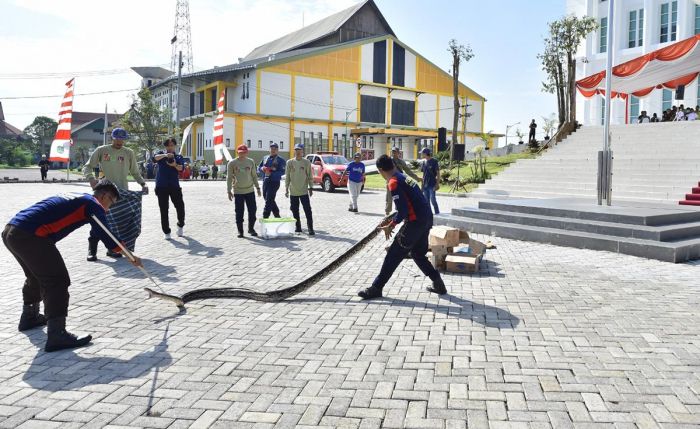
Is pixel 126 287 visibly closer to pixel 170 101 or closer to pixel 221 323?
pixel 221 323

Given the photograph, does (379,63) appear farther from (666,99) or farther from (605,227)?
(605,227)

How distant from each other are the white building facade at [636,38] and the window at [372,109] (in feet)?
75.2

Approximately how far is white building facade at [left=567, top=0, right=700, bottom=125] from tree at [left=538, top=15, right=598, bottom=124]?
129 inches

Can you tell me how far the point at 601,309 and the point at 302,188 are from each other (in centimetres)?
680

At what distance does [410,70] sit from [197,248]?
179ft

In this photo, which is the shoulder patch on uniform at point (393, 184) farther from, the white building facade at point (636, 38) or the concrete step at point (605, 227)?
the white building facade at point (636, 38)

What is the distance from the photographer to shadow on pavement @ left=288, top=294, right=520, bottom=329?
510 cm

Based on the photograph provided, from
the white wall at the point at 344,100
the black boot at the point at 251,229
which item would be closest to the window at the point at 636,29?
the white wall at the point at 344,100

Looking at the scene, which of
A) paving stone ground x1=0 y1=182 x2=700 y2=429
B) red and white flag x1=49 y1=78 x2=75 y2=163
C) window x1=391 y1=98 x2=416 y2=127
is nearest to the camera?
paving stone ground x1=0 y1=182 x2=700 y2=429

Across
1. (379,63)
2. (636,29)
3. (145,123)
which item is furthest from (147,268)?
(379,63)

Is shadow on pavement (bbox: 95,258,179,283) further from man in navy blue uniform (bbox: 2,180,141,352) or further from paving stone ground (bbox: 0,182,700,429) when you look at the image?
man in navy blue uniform (bbox: 2,180,141,352)

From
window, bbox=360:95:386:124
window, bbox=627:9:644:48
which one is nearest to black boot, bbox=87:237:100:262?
window, bbox=627:9:644:48

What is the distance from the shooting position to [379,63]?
2286 inches

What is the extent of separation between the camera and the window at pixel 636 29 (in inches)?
1398
